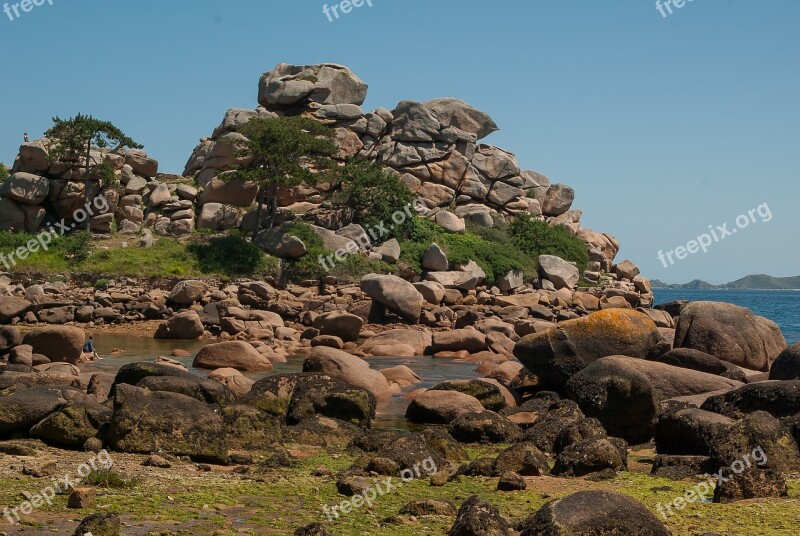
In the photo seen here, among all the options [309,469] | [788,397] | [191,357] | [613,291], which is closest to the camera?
[309,469]

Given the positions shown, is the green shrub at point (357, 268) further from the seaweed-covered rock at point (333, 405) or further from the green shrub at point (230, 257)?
the seaweed-covered rock at point (333, 405)

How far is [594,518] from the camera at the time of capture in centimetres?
921

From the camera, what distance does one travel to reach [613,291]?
53062mm

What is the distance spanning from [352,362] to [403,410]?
1.82 m

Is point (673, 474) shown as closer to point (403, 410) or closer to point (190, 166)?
point (403, 410)

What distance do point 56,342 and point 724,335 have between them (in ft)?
58.6

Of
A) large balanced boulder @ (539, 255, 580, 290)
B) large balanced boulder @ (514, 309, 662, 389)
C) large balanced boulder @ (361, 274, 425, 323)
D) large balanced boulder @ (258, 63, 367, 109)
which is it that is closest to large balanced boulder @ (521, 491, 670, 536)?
large balanced boulder @ (514, 309, 662, 389)

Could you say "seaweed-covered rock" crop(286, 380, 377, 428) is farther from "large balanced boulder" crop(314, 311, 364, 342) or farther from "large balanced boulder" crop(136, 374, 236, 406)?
"large balanced boulder" crop(314, 311, 364, 342)

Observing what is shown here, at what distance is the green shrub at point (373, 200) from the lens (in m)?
53.3

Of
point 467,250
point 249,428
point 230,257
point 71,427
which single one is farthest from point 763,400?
point 467,250

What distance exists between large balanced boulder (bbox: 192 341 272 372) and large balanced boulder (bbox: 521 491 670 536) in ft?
56.0

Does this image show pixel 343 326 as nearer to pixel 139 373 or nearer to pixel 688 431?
pixel 139 373

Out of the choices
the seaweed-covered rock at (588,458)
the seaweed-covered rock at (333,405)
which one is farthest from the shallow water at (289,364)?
the seaweed-covered rock at (588,458)

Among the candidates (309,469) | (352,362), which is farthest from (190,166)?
(309,469)
